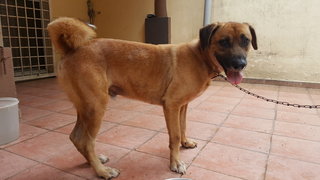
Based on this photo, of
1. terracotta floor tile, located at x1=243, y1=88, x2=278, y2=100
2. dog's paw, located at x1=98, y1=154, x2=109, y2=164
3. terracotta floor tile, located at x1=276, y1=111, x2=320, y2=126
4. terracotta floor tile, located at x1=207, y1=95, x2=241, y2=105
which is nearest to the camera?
dog's paw, located at x1=98, y1=154, x2=109, y2=164

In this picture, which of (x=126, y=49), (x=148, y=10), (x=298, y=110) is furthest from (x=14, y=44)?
(x=298, y=110)

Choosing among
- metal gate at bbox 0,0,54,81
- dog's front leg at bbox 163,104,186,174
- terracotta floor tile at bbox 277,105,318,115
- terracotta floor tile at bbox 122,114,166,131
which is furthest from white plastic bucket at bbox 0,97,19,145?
metal gate at bbox 0,0,54,81

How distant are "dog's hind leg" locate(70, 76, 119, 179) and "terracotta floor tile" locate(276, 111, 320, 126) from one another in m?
2.19

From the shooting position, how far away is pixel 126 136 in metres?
2.35

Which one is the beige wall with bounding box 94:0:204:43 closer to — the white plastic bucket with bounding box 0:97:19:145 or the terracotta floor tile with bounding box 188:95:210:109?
the terracotta floor tile with bounding box 188:95:210:109

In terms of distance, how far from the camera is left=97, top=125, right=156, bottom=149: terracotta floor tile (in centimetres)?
220

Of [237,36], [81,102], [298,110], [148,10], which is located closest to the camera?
[81,102]

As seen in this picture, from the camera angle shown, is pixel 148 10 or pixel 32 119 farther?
pixel 148 10

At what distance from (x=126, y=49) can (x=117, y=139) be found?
0.96 meters

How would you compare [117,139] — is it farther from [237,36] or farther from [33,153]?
[237,36]

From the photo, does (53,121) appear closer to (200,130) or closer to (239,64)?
(200,130)

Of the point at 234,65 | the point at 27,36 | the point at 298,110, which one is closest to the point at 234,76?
the point at 234,65

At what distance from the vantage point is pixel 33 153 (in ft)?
6.53

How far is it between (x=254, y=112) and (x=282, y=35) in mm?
2343
